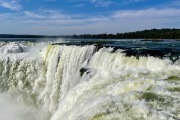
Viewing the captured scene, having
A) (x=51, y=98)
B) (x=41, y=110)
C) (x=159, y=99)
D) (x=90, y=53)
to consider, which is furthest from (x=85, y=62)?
(x=159, y=99)

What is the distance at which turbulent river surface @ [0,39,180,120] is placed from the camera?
35.8 feet

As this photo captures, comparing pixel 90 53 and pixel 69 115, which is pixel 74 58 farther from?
pixel 69 115

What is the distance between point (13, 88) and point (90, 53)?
8.43 m

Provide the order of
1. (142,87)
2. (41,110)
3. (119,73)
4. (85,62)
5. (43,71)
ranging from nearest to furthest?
(142,87), (119,73), (85,62), (41,110), (43,71)

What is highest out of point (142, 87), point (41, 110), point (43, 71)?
point (142, 87)

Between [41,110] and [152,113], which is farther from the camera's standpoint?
[41,110]

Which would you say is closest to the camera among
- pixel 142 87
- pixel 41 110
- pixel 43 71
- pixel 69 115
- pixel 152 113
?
pixel 152 113

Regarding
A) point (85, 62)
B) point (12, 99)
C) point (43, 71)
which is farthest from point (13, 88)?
point (85, 62)

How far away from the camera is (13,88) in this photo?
27.5 m

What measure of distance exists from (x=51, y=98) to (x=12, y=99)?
5199 millimetres

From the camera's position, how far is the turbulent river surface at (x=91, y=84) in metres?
10.9

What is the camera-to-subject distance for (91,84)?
1662 cm

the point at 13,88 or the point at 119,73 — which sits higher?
the point at 119,73

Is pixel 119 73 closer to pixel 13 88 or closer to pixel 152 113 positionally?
pixel 152 113
